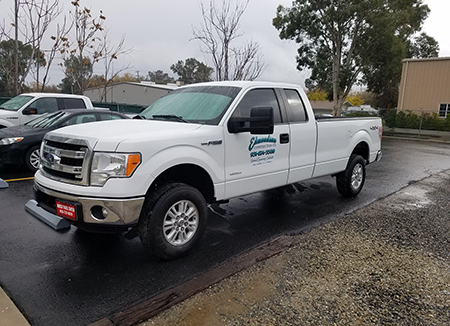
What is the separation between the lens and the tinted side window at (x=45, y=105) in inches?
400

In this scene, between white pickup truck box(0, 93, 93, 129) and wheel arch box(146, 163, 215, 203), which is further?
white pickup truck box(0, 93, 93, 129)

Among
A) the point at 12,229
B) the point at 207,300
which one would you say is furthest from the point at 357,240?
the point at 12,229

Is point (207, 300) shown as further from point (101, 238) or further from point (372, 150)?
point (372, 150)

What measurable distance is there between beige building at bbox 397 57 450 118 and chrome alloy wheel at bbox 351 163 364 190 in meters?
23.6

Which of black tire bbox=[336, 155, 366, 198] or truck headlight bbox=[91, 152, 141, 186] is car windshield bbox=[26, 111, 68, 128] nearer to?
truck headlight bbox=[91, 152, 141, 186]

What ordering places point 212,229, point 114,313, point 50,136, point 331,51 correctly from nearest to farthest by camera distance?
point 114,313 → point 50,136 → point 212,229 → point 331,51

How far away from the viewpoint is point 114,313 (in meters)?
2.93

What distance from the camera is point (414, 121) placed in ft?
86.7

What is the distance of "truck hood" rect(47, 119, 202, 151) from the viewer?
11.3 feet

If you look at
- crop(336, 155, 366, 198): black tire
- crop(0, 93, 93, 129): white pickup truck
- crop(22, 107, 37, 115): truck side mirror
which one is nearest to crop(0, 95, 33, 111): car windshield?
crop(0, 93, 93, 129): white pickup truck

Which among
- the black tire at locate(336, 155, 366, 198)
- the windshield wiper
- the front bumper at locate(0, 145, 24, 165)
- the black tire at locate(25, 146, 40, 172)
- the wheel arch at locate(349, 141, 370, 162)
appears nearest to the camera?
the windshield wiper

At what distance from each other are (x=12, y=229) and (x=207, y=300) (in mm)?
3132

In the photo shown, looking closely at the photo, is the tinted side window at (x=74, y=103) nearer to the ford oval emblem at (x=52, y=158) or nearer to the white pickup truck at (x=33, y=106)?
the white pickup truck at (x=33, y=106)

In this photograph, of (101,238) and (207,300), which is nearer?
(207,300)
